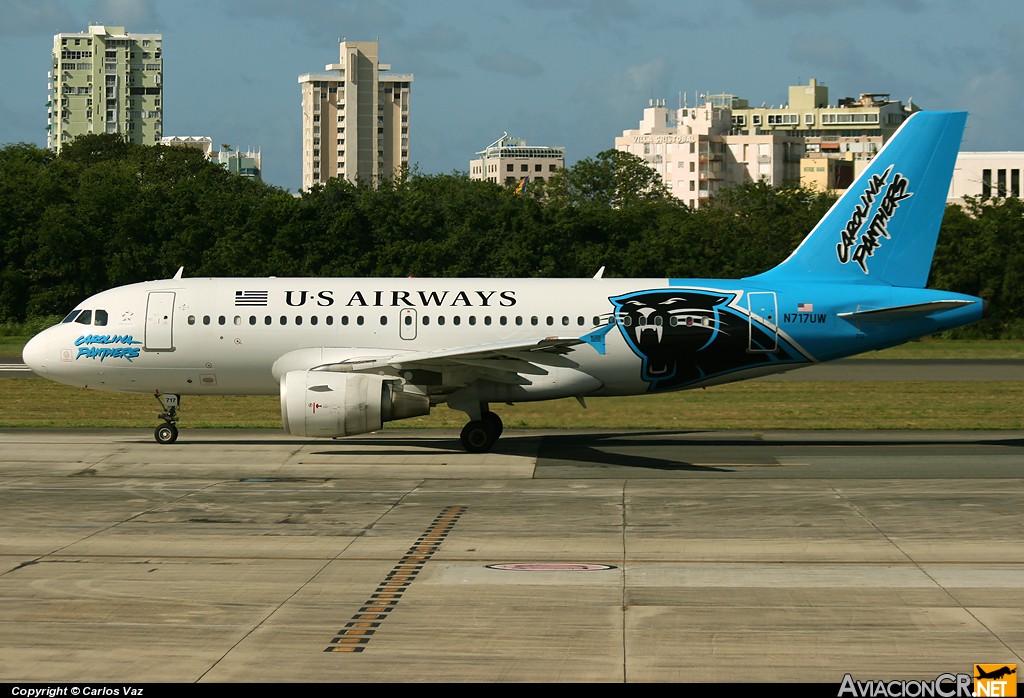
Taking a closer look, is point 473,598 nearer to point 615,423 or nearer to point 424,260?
point 615,423

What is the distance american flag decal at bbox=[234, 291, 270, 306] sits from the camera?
29625mm

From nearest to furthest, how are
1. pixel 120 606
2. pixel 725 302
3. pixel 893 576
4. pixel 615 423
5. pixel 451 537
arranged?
pixel 120 606 → pixel 893 576 → pixel 451 537 → pixel 725 302 → pixel 615 423

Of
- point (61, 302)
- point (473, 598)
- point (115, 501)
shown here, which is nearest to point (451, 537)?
point (473, 598)

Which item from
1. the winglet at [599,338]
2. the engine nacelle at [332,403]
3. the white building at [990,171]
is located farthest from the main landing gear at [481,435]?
the white building at [990,171]

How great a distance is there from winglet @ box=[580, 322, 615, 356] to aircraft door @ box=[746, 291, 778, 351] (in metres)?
3.19

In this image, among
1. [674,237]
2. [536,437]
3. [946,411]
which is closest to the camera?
[536,437]

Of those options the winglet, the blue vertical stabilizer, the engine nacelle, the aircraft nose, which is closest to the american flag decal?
the engine nacelle

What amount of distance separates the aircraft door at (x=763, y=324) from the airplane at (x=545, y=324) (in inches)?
1.1

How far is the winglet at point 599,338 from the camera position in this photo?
2927 cm

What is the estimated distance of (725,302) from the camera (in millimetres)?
29422

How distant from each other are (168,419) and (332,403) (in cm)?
558

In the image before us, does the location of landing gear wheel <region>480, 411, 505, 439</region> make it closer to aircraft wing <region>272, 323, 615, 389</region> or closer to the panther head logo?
aircraft wing <region>272, 323, 615, 389</region>

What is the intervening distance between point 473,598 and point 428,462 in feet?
39.8

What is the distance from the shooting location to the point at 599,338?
2931 centimetres
